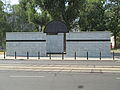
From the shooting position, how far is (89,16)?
202ft

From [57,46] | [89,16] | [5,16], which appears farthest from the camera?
[5,16]

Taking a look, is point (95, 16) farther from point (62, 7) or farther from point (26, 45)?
point (26, 45)

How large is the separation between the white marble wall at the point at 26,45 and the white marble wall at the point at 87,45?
131 inches

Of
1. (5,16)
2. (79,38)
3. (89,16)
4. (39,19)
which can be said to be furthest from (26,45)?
(5,16)

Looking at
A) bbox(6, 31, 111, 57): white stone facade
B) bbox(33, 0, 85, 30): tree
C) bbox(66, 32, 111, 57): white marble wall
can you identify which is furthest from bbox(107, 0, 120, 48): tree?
bbox(66, 32, 111, 57): white marble wall

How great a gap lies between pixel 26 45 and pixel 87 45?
7.75m

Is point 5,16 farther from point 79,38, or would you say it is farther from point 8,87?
point 8,87

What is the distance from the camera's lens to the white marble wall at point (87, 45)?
33.3m

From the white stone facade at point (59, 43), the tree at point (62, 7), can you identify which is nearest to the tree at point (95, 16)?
the tree at point (62, 7)

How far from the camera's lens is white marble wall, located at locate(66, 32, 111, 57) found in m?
33.3

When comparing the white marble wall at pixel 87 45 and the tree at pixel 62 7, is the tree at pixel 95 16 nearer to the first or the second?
the tree at pixel 62 7

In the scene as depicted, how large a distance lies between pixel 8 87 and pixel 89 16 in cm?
5279

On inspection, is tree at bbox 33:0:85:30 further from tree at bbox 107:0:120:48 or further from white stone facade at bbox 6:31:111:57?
tree at bbox 107:0:120:48

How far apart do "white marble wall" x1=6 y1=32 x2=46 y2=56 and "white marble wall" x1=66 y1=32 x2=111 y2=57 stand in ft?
10.9
